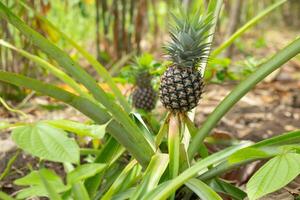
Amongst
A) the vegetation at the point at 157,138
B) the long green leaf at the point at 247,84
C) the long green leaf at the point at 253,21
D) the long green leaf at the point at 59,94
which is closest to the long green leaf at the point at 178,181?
the vegetation at the point at 157,138

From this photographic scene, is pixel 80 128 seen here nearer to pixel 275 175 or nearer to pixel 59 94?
pixel 59 94

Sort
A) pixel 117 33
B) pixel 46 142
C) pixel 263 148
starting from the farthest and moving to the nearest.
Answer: pixel 117 33 < pixel 263 148 < pixel 46 142

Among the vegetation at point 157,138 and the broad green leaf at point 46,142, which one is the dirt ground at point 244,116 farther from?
the broad green leaf at point 46,142

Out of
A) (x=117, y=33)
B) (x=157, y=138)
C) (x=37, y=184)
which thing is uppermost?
(x=117, y=33)

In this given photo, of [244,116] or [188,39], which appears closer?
[188,39]

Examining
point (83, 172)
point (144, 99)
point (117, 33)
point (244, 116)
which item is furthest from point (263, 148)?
point (117, 33)

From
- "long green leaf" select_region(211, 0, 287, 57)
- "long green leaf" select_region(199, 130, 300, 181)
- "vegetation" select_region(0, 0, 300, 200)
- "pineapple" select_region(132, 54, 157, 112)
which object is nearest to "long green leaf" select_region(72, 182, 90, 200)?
"vegetation" select_region(0, 0, 300, 200)

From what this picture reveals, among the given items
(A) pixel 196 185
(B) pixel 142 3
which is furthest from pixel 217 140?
(B) pixel 142 3

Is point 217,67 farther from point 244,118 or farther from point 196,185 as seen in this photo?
point 196,185
